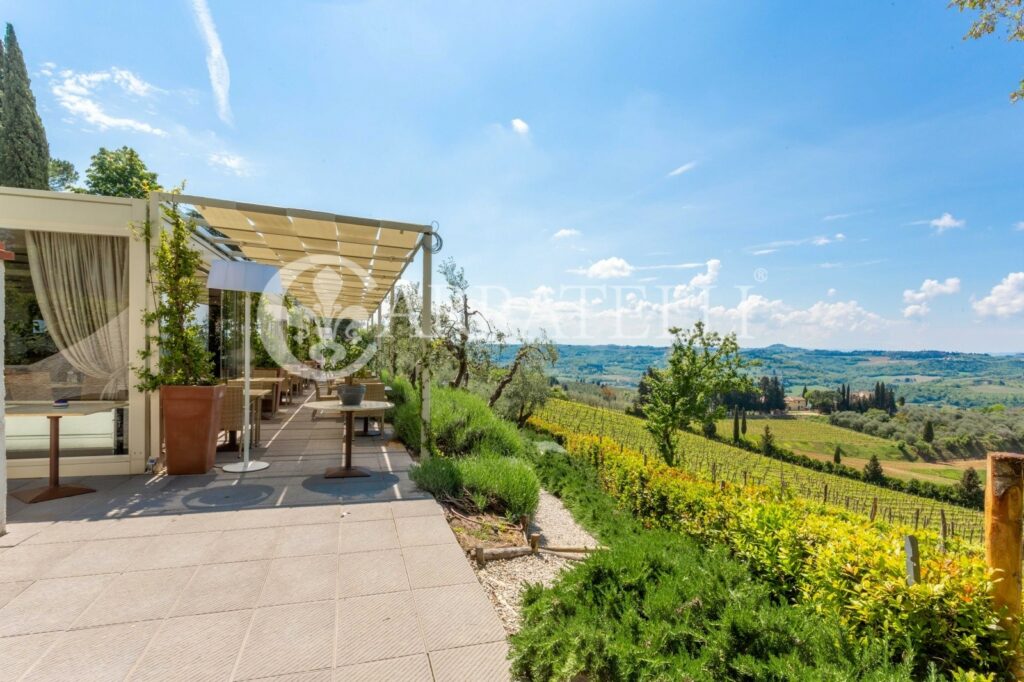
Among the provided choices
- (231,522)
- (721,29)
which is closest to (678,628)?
(231,522)

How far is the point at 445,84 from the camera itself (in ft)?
26.5

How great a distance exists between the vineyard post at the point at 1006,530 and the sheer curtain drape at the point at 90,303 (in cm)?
699

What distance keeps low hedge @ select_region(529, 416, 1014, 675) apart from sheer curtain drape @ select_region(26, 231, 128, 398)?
6.40 meters

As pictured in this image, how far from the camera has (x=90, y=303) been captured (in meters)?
5.04

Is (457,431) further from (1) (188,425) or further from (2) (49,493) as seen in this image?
(2) (49,493)

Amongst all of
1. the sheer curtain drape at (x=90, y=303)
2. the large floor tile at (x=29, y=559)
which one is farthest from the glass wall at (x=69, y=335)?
the large floor tile at (x=29, y=559)

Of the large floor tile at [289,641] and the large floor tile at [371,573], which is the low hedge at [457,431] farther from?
the large floor tile at [289,641]

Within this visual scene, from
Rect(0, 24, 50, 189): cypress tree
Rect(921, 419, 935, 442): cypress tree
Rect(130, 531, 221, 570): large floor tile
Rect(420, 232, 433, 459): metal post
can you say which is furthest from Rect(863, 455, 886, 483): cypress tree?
Rect(0, 24, 50, 189): cypress tree

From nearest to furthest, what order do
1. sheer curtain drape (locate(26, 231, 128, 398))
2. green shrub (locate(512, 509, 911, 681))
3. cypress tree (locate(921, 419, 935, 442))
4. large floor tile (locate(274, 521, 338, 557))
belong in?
green shrub (locate(512, 509, 911, 681)) < large floor tile (locate(274, 521, 338, 557)) < sheer curtain drape (locate(26, 231, 128, 398)) < cypress tree (locate(921, 419, 935, 442))

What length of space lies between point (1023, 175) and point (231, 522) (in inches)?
1684

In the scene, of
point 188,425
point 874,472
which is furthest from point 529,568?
point 874,472

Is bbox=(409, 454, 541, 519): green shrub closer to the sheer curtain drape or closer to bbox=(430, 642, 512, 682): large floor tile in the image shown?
bbox=(430, 642, 512, 682): large floor tile

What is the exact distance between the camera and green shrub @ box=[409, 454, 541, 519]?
181 inches

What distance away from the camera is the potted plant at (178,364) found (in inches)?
191
